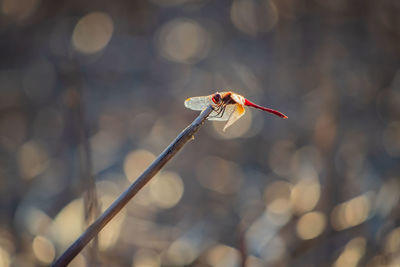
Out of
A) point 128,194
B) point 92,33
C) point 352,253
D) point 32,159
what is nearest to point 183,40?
point 92,33

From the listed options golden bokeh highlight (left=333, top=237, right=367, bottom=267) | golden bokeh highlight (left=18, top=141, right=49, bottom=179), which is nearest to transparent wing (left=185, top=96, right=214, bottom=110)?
golden bokeh highlight (left=333, top=237, right=367, bottom=267)

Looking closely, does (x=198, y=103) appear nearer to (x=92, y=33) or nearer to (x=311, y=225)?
(x=311, y=225)

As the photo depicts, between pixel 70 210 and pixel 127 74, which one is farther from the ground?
pixel 127 74

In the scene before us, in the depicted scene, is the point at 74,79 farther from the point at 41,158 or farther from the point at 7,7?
the point at 7,7

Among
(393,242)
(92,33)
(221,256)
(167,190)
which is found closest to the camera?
(393,242)

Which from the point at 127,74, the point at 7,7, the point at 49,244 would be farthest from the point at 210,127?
the point at 7,7

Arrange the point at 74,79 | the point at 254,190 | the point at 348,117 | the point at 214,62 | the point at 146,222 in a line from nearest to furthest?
the point at 74,79 < the point at 146,222 < the point at 254,190 < the point at 348,117 < the point at 214,62

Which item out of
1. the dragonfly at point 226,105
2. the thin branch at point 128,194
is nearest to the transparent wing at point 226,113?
the dragonfly at point 226,105

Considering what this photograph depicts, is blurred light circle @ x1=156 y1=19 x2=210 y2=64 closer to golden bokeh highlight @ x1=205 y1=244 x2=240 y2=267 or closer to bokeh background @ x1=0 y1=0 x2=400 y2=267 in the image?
bokeh background @ x1=0 y1=0 x2=400 y2=267
